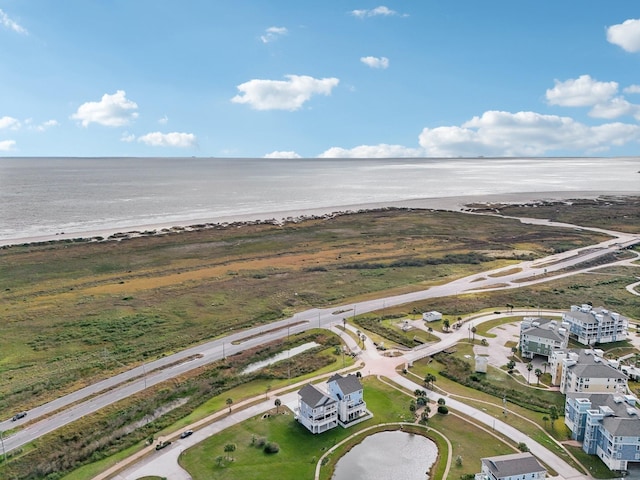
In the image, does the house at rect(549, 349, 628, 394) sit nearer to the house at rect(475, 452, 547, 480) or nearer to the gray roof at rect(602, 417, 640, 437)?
the gray roof at rect(602, 417, 640, 437)

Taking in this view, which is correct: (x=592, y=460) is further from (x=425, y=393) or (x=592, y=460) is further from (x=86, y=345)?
(x=86, y=345)

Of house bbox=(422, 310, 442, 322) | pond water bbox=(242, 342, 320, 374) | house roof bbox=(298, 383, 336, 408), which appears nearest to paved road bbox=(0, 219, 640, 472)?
pond water bbox=(242, 342, 320, 374)

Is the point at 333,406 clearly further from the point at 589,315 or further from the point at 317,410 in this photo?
the point at 589,315

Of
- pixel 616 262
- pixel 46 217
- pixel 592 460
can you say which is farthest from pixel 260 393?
pixel 46 217

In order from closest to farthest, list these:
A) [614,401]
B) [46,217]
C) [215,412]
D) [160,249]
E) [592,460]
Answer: [592,460], [614,401], [215,412], [160,249], [46,217]

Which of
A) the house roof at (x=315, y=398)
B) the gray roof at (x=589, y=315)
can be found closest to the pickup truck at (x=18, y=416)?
the house roof at (x=315, y=398)

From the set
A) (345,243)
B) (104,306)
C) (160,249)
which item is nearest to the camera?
(104,306)

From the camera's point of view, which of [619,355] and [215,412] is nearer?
[215,412]
